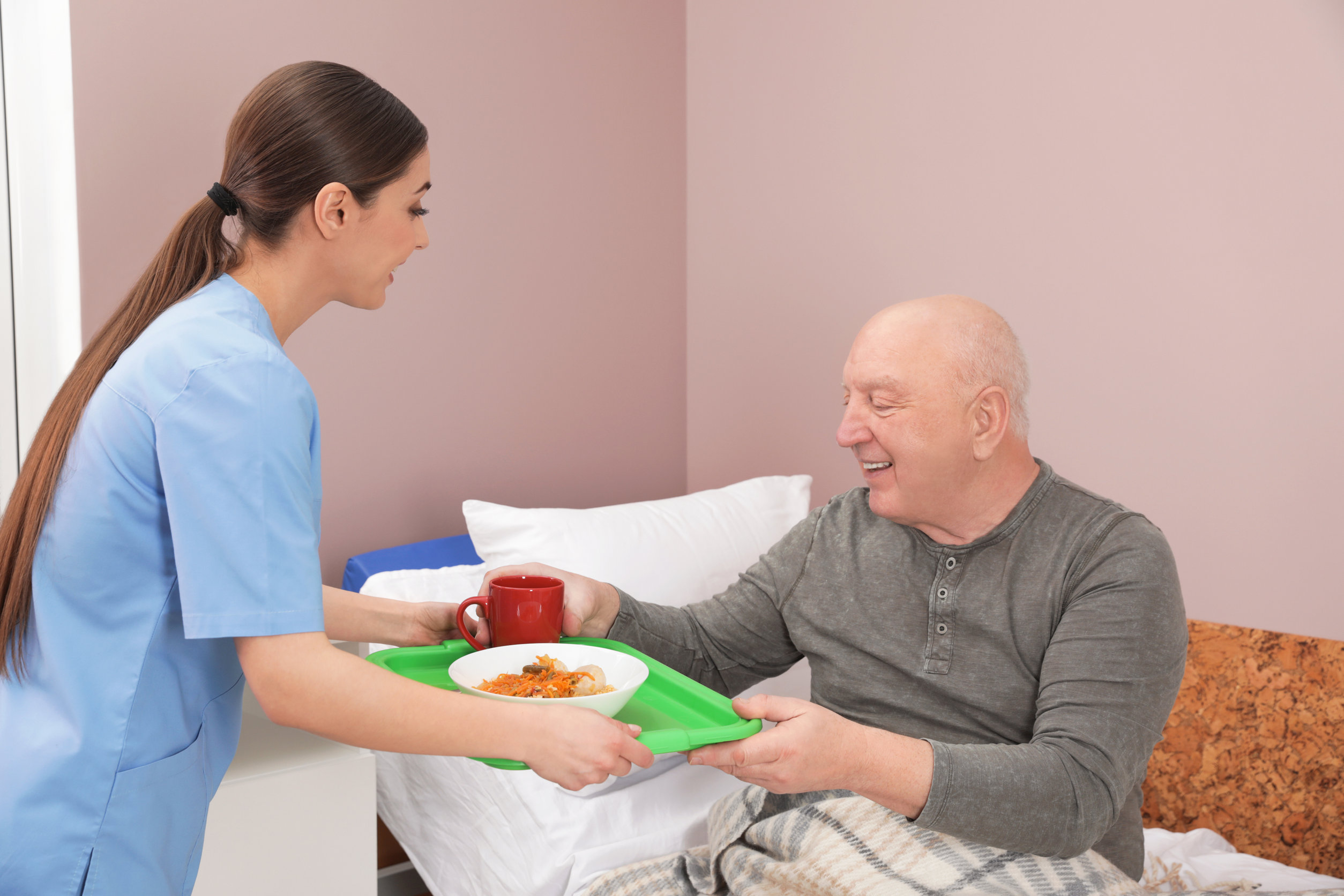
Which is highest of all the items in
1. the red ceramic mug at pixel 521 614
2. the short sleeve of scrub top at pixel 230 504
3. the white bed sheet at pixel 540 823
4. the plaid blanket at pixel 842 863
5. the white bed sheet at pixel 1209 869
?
the short sleeve of scrub top at pixel 230 504

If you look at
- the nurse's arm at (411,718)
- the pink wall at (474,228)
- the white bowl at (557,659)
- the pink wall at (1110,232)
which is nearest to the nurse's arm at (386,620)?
the white bowl at (557,659)

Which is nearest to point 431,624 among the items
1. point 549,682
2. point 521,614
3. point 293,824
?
point 521,614

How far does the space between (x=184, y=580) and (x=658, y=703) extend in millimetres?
487

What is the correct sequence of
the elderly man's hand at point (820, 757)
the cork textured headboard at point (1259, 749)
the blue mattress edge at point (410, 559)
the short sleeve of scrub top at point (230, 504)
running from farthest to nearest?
the blue mattress edge at point (410, 559) → the cork textured headboard at point (1259, 749) → the elderly man's hand at point (820, 757) → the short sleeve of scrub top at point (230, 504)

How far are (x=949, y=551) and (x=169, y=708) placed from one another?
90 cm

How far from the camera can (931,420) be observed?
1237mm

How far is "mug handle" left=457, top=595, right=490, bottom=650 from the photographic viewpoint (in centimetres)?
117

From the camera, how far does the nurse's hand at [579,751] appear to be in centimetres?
86

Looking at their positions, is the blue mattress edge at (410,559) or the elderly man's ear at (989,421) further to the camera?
the blue mattress edge at (410,559)

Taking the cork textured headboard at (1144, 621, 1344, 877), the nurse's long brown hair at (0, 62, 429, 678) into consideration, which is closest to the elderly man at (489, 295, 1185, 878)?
the cork textured headboard at (1144, 621, 1344, 877)

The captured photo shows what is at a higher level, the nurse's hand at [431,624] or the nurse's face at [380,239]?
the nurse's face at [380,239]

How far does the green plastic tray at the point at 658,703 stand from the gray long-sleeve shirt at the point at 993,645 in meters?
0.22

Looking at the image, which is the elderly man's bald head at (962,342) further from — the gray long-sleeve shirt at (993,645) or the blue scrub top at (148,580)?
the blue scrub top at (148,580)

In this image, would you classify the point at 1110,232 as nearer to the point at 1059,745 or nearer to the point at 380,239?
the point at 1059,745
